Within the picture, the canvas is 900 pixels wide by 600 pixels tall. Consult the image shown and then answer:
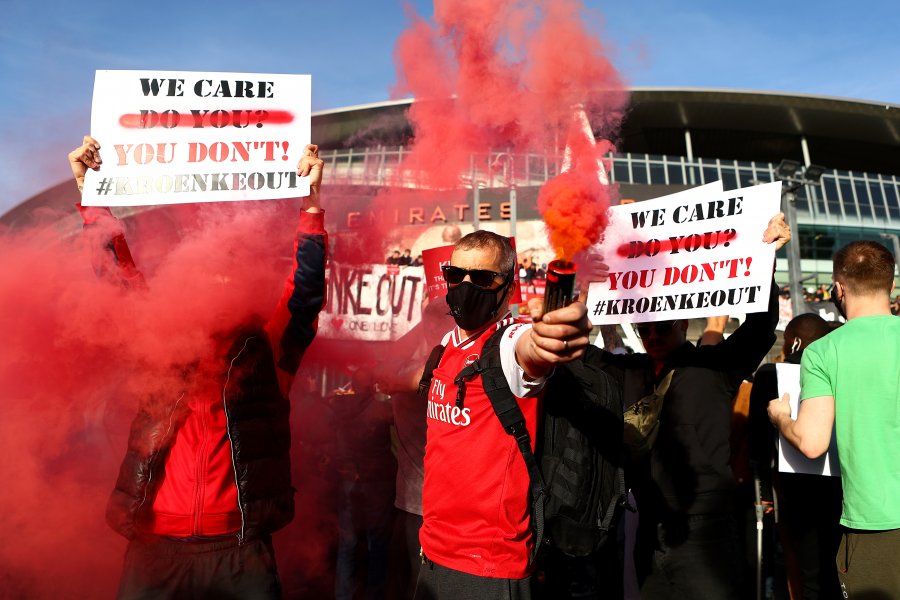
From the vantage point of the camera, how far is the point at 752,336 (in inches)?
138

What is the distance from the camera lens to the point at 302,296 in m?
3.03

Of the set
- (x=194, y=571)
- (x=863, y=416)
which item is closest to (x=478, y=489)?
(x=194, y=571)

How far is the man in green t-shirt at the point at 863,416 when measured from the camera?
102 inches

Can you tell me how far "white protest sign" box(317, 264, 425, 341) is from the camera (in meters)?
5.61

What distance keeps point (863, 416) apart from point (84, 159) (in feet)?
12.8

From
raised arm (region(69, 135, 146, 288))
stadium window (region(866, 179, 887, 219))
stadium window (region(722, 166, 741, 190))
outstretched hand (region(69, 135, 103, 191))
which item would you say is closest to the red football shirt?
raised arm (region(69, 135, 146, 288))

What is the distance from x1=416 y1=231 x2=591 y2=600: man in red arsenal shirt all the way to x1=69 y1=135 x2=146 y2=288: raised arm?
1.71 meters

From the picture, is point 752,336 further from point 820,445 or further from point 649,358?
point 820,445

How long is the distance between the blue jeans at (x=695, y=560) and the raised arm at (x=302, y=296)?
2.14 meters

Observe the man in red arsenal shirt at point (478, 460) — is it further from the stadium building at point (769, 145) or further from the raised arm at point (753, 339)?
the stadium building at point (769, 145)

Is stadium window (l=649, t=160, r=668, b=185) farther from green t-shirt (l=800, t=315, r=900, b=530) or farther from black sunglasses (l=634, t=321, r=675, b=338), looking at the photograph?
green t-shirt (l=800, t=315, r=900, b=530)

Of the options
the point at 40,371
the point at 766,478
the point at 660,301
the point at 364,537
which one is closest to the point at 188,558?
the point at 40,371

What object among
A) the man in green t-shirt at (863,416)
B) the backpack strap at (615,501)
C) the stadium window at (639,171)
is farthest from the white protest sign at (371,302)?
the stadium window at (639,171)

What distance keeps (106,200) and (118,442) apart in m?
1.31
